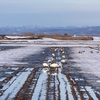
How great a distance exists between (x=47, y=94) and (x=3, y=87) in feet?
7.67

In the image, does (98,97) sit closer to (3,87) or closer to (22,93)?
(22,93)

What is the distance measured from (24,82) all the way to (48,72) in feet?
12.2

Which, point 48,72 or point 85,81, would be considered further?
point 48,72

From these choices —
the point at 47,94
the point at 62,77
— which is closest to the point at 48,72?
the point at 62,77

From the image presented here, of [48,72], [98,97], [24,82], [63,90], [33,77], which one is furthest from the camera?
[48,72]

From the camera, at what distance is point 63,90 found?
13062mm

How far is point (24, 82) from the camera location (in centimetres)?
1501

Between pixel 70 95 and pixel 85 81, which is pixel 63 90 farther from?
pixel 85 81

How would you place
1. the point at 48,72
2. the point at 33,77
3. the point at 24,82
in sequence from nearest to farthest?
the point at 24,82 → the point at 33,77 → the point at 48,72

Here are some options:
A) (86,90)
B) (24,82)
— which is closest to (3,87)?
(24,82)

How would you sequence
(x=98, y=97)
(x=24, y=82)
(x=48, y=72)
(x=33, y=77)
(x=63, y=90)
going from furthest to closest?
(x=48, y=72) → (x=33, y=77) → (x=24, y=82) → (x=63, y=90) → (x=98, y=97)

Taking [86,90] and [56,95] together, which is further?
[86,90]

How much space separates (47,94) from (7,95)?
1.39 metres

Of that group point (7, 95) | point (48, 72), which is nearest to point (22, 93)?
point (7, 95)
